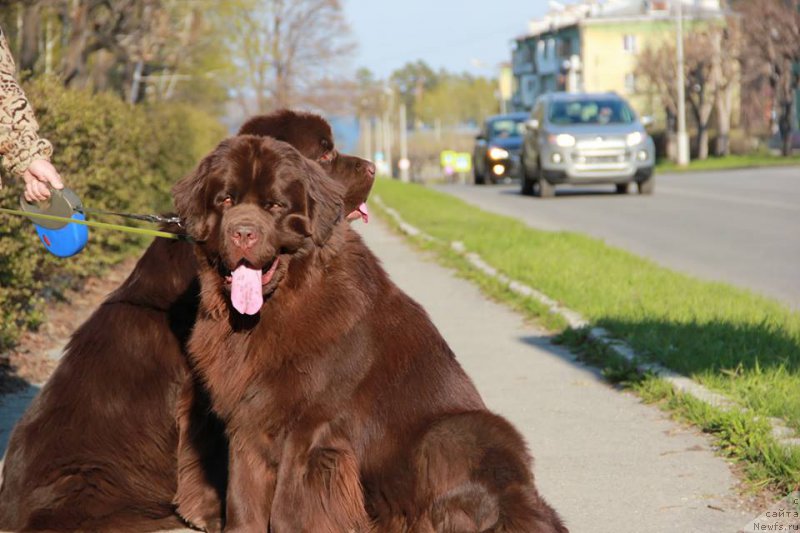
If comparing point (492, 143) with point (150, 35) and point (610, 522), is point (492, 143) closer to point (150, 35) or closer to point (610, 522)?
point (150, 35)

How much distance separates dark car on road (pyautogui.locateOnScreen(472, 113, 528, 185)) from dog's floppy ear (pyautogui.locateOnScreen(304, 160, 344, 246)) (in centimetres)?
3309

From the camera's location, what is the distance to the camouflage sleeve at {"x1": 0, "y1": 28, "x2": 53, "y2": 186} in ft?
13.9

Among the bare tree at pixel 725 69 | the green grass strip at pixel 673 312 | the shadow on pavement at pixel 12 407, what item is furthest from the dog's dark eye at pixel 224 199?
the bare tree at pixel 725 69

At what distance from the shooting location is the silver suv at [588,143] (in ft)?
82.5

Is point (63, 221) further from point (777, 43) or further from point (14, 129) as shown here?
point (777, 43)

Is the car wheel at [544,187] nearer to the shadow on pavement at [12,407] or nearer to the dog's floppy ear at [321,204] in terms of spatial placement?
the shadow on pavement at [12,407]

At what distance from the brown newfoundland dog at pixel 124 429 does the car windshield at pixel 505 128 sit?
3416cm

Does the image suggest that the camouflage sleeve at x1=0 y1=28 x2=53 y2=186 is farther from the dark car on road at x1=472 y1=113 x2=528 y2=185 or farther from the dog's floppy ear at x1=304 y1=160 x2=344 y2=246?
the dark car on road at x1=472 y1=113 x2=528 y2=185

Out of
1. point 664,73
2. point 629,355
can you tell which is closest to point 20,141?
point 629,355

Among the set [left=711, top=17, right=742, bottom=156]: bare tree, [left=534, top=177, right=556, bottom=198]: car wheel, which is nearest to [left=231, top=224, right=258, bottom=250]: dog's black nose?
[left=534, top=177, right=556, bottom=198]: car wheel

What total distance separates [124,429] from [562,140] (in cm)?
2168

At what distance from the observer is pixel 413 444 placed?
3.86m

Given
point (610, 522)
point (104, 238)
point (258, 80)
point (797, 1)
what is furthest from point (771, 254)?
point (797, 1)

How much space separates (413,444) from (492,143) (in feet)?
112
